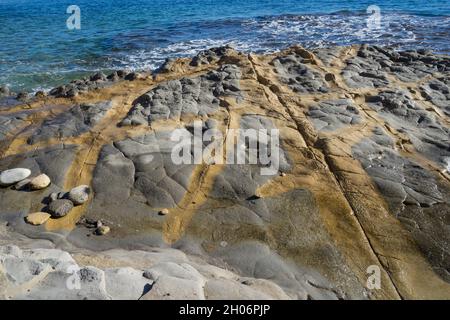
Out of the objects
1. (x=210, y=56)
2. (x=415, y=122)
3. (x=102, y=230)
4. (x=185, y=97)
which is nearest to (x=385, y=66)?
(x=415, y=122)

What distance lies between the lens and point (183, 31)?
19.6 metres

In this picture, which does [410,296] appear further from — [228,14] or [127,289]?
[228,14]

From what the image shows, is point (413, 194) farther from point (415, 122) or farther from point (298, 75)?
point (298, 75)

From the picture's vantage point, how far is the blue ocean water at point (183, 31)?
14898mm

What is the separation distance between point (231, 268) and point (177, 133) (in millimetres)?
3341

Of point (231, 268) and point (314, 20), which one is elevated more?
point (314, 20)

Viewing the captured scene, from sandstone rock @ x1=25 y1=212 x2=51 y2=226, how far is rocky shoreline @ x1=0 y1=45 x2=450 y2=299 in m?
0.05

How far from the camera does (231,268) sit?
5195mm

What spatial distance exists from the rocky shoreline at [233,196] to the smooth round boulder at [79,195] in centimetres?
2

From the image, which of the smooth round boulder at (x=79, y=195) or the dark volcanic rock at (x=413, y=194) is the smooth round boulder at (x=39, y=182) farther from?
the dark volcanic rock at (x=413, y=194)

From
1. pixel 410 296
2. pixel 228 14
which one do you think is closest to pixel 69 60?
pixel 228 14

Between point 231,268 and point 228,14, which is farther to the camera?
point 228,14

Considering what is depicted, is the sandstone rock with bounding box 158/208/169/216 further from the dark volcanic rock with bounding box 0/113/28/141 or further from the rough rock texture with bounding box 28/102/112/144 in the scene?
the dark volcanic rock with bounding box 0/113/28/141

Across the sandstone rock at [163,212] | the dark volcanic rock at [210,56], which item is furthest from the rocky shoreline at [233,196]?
the dark volcanic rock at [210,56]
